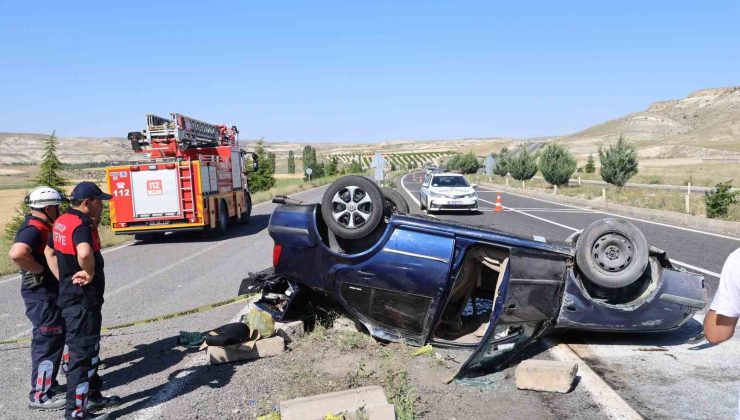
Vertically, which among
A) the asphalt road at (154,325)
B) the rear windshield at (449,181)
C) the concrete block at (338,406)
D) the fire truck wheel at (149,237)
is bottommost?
the fire truck wheel at (149,237)

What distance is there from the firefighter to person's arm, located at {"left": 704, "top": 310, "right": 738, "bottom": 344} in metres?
4.39

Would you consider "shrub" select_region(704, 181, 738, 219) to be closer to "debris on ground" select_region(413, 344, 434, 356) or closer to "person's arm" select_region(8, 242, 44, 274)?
"debris on ground" select_region(413, 344, 434, 356)

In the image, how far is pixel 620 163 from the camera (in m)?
32.4

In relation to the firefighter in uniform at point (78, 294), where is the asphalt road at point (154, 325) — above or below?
below

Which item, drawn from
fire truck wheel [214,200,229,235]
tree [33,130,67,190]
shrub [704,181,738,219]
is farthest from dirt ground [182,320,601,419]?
tree [33,130,67,190]

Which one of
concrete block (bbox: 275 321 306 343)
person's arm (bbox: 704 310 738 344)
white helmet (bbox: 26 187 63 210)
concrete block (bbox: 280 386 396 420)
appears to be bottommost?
concrete block (bbox: 275 321 306 343)

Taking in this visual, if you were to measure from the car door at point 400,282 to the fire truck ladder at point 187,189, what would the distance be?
1094 cm

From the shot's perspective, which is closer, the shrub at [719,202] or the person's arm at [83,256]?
the person's arm at [83,256]

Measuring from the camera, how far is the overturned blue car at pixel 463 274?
4.81 m

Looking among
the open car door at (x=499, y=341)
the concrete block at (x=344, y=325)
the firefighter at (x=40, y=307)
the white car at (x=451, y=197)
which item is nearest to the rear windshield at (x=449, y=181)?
the white car at (x=451, y=197)

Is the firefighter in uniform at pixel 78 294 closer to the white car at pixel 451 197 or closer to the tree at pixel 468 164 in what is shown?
the white car at pixel 451 197

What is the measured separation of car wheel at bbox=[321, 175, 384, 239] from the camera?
17.0 ft

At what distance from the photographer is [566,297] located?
4992 millimetres

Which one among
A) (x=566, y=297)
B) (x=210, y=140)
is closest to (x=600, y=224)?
(x=566, y=297)
